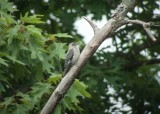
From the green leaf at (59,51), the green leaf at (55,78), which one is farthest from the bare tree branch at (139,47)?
the green leaf at (55,78)

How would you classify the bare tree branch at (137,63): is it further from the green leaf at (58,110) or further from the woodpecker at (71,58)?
the woodpecker at (71,58)

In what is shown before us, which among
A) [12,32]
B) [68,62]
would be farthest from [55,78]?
[12,32]

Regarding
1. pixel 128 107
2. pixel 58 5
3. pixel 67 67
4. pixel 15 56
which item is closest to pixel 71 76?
pixel 67 67

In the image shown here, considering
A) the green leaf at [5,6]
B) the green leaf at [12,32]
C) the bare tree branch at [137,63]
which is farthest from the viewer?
the bare tree branch at [137,63]

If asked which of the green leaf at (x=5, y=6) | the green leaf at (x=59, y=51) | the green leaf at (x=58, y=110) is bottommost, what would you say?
the green leaf at (x=58, y=110)

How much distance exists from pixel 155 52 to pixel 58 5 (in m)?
1.80

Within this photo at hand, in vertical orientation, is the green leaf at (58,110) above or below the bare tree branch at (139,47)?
below

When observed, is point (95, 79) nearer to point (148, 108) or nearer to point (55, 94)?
point (148, 108)

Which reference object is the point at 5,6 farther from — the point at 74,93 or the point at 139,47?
the point at 139,47

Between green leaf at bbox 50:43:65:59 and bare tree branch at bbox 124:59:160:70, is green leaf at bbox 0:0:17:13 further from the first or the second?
bare tree branch at bbox 124:59:160:70

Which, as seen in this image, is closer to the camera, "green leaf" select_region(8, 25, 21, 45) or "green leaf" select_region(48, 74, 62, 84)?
"green leaf" select_region(8, 25, 21, 45)

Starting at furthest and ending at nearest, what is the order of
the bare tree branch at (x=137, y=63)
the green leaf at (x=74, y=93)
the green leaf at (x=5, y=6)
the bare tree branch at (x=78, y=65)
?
the bare tree branch at (x=137, y=63) < the green leaf at (x=5, y=6) < the green leaf at (x=74, y=93) < the bare tree branch at (x=78, y=65)

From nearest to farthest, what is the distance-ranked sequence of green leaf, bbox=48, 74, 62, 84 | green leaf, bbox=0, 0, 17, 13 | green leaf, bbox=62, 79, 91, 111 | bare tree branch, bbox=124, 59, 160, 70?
green leaf, bbox=48, 74, 62, 84 < green leaf, bbox=62, 79, 91, 111 < green leaf, bbox=0, 0, 17, 13 < bare tree branch, bbox=124, 59, 160, 70

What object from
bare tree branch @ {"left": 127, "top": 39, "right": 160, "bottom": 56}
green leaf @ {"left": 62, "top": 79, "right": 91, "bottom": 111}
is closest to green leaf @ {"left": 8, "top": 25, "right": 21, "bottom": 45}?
green leaf @ {"left": 62, "top": 79, "right": 91, "bottom": 111}
